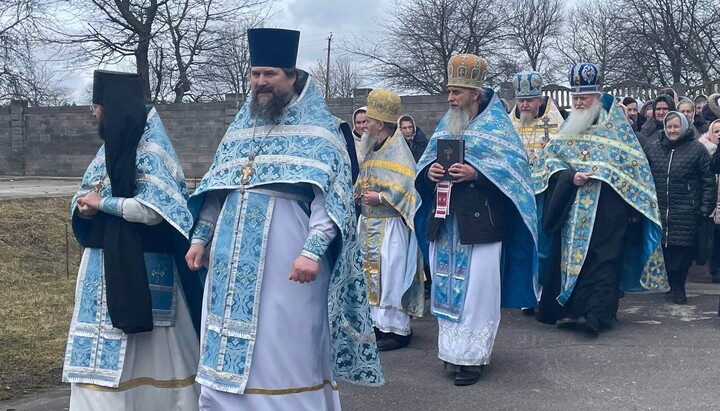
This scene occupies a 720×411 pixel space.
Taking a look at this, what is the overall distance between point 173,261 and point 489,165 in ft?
7.50

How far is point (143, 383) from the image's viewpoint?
464cm

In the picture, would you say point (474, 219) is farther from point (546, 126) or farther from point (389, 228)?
point (546, 126)

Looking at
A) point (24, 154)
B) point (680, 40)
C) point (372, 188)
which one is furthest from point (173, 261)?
point (680, 40)

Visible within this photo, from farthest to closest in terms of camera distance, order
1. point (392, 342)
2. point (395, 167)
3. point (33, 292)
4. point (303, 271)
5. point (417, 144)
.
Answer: point (33, 292) → point (417, 144) → point (395, 167) → point (392, 342) → point (303, 271)

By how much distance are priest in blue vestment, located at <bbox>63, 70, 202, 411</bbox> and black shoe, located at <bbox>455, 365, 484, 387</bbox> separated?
2.00 meters

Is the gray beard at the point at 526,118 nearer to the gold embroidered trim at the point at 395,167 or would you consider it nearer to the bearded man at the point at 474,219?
the gold embroidered trim at the point at 395,167

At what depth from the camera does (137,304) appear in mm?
4516

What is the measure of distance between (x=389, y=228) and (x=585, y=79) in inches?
79.2

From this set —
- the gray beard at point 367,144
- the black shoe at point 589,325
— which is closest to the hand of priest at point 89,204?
the gray beard at point 367,144

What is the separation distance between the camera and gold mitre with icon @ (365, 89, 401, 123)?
724 cm

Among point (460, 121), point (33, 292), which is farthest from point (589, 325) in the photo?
point (33, 292)

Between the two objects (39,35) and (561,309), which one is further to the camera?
(39,35)

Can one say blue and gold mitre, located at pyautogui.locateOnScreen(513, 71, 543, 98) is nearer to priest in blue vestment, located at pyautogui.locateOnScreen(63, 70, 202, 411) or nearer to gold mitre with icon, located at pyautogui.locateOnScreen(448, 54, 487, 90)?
gold mitre with icon, located at pyautogui.locateOnScreen(448, 54, 487, 90)

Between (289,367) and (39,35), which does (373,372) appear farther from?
→ (39,35)
